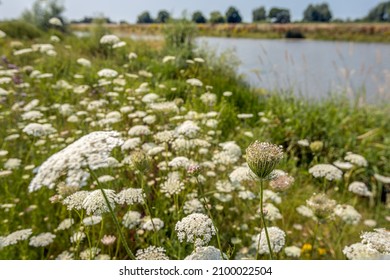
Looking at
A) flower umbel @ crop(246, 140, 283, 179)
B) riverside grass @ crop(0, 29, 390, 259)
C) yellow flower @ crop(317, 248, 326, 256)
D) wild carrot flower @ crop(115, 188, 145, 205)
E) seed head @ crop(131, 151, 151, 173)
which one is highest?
flower umbel @ crop(246, 140, 283, 179)

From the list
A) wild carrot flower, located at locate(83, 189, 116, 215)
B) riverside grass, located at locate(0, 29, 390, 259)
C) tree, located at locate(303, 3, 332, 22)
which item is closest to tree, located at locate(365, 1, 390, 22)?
tree, located at locate(303, 3, 332, 22)

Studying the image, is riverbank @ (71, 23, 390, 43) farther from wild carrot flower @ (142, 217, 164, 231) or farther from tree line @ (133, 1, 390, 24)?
wild carrot flower @ (142, 217, 164, 231)

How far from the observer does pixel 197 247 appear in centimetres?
58

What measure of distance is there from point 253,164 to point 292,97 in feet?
8.90

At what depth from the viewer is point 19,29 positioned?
596cm

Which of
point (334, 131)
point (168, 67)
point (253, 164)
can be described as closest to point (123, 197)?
point (253, 164)

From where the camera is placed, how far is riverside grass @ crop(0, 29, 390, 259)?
3.17 feet

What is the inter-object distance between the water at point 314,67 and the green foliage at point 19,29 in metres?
3.44

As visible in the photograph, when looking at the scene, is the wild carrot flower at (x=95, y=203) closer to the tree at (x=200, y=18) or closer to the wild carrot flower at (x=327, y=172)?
the wild carrot flower at (x=327, y=172)

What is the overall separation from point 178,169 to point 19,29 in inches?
240

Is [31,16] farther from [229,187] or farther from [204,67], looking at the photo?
[229,187]

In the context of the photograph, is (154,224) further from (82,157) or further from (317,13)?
(317,13)

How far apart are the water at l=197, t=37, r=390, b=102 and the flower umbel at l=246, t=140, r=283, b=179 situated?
8.87ft

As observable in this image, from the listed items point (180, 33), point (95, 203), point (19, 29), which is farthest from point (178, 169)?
point (19, 29)
